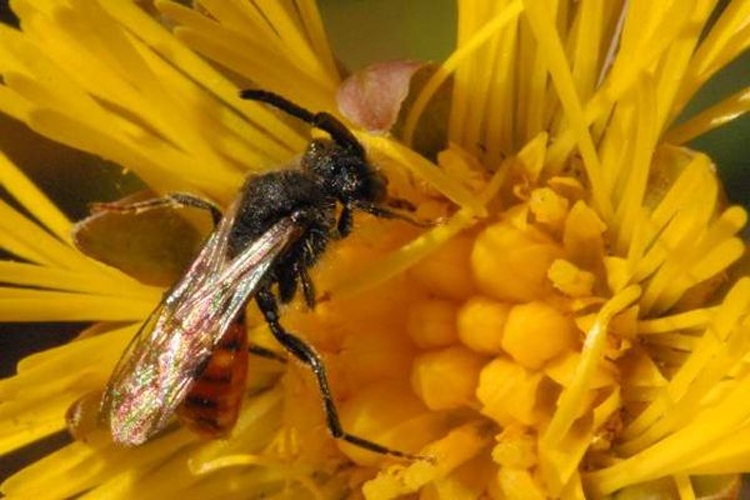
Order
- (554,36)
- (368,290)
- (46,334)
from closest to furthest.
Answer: (554,36) → (368,290) → (46,334)

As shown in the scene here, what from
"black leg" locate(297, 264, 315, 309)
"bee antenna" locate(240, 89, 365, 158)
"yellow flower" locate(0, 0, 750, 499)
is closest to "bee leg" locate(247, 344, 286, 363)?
"yellow flower" locate(0, 0, 750, 499)

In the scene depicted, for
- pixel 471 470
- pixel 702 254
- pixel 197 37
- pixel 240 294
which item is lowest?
pixel 471 470

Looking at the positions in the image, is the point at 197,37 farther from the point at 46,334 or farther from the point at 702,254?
the point at 46,334

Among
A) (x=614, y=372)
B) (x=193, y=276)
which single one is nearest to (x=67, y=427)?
(x=193, y=276)

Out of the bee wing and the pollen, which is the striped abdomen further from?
the pollen

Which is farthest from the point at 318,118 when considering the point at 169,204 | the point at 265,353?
the point at 265,353

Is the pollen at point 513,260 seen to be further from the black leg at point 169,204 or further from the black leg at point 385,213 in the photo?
the black leg at point 169,204
